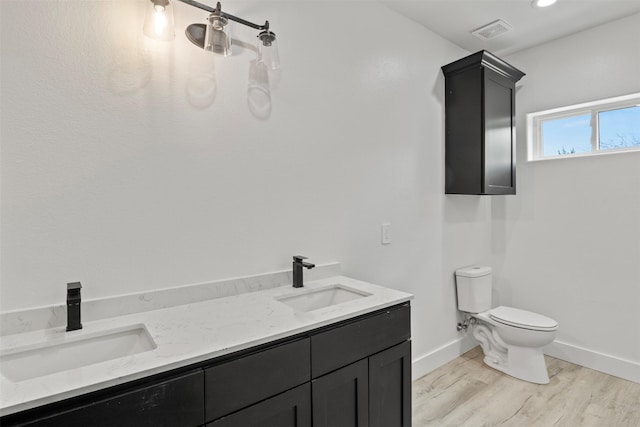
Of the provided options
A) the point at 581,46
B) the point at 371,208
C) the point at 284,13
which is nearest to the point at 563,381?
the point at 371,208

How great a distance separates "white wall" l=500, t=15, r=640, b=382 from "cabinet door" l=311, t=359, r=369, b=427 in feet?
7.68

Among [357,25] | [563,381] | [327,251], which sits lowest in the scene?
[563,381]

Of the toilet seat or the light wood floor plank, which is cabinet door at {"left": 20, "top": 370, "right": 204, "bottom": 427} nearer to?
the light wood floor plank

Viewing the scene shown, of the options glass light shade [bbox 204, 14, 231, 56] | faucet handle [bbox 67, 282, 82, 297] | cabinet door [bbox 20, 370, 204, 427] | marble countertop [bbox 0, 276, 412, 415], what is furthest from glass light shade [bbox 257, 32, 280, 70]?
cabinet door [bbox 20, 370, 204, 427]

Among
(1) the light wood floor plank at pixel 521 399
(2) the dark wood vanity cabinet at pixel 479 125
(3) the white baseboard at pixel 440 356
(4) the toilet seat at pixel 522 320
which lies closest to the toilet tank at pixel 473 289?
(4) the toilet seat at pixel 522 320

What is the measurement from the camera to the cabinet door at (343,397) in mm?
1206

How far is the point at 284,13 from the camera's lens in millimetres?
1748

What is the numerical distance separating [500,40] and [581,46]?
60 cm

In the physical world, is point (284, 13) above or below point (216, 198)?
above

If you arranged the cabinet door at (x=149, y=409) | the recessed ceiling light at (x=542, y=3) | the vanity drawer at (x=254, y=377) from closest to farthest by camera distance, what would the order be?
the cabinet door at (x=149, y=409)
the vanity drawer at (x=254, y=377)
the recessed ceiling light at (x=542, y=3)

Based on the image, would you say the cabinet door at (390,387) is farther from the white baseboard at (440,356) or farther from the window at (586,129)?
the window at (586,129)

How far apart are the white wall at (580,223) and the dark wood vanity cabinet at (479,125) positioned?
1.20ft

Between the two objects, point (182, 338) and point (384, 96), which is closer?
point (182, 338)

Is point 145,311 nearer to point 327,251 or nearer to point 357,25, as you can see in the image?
point 327,251
